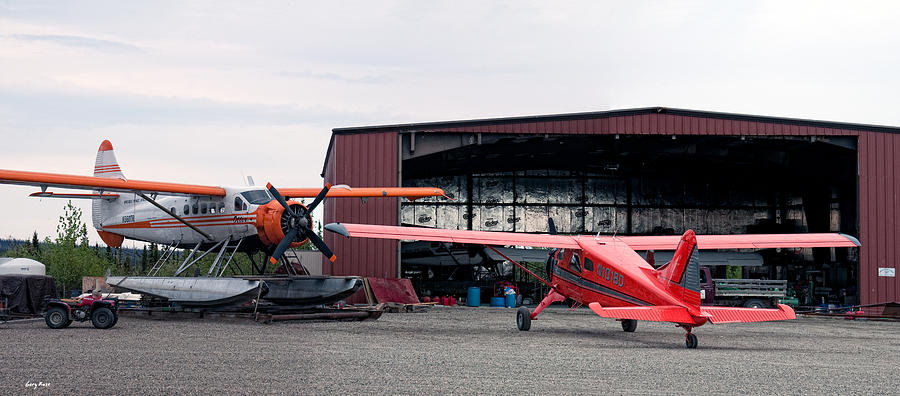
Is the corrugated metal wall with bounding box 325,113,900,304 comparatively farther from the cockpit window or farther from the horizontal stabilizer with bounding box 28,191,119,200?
the cockpit window

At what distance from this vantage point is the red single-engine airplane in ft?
40.2

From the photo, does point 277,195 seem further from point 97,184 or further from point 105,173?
point 105,173

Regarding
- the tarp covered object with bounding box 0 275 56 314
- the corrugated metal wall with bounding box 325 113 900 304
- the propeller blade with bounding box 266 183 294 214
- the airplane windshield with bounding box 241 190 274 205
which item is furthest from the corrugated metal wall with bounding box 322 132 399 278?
the tarp covered object with bounding box 0 275 56 314

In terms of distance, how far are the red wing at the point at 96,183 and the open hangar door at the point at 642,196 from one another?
1035 cm

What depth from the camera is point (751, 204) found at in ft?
126

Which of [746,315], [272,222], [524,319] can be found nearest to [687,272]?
[746,315]

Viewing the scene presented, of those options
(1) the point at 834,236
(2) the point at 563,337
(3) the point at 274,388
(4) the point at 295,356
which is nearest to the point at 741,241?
(1) the point at 834,236

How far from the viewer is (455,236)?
1596cm

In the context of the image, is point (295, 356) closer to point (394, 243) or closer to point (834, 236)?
point (834, 236)

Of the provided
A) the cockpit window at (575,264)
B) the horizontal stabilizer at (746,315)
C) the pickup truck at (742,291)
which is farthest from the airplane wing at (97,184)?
the horizontal stabilizer at (746,315)

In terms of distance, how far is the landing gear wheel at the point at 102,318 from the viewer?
15.0m

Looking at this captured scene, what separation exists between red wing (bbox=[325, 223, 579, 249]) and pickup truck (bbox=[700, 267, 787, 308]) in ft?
31.5

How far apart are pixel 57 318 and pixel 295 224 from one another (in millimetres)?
5235

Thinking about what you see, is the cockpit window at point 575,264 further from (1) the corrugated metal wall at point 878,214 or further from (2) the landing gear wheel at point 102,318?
(1) the corrugated metal wall at point 878,214
